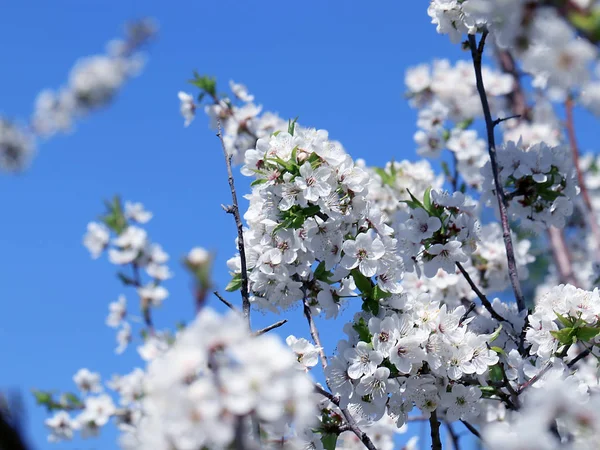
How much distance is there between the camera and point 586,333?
2.09 metres

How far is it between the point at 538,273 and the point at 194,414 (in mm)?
10159

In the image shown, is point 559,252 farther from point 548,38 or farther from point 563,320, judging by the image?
point 548,38

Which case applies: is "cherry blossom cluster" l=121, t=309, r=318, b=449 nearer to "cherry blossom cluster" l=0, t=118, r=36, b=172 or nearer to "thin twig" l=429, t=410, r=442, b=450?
"thin twig" l=429, t=410, r=442, b=450

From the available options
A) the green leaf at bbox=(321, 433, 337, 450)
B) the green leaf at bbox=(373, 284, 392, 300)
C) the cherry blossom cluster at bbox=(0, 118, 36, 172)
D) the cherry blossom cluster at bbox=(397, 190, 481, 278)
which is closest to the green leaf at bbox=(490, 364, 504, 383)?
the cherry blossom cluster at bbox=(397, 190, 481, 278)

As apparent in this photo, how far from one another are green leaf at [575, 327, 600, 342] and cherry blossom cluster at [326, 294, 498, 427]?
0.93ft

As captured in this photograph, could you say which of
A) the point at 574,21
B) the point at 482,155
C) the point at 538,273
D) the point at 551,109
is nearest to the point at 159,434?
the point at 574,21

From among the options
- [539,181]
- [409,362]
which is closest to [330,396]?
[409,362]

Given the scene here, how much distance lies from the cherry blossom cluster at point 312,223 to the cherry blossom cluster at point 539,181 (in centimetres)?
81

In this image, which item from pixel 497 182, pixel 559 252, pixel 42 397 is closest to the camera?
pixel 497 182

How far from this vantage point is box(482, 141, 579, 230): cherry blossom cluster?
267 cm

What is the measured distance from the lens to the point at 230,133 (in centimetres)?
379

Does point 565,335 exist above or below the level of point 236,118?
below

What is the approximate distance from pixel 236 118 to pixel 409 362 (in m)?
2.20

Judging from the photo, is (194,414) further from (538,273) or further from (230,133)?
(538,273)
